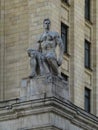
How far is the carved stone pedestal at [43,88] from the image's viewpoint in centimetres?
3775

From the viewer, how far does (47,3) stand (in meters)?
47.3

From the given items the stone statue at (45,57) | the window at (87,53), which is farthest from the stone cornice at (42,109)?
the window at (87,53)

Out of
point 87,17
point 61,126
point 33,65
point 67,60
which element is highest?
point 87,17

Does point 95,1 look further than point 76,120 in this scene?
Yes

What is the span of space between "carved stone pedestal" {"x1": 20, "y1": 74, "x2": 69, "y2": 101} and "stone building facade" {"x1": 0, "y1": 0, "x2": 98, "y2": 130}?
6.94m

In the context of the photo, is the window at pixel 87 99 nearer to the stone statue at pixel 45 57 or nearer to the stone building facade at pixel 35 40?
the stone building facade at pixel 35 40

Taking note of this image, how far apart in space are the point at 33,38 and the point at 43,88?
31.1 ft

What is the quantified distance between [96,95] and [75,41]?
422cm

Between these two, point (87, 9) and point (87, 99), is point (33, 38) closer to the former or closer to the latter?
point (87, 99)

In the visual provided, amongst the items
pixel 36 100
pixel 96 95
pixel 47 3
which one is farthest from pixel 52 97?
pixel 96 95

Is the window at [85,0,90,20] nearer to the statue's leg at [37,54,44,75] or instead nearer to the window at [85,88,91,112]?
the window at [85,88,91,112]

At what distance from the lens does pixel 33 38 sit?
154 feet

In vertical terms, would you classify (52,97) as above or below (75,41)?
below

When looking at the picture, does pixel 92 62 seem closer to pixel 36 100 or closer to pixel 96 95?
pixel 96 95
